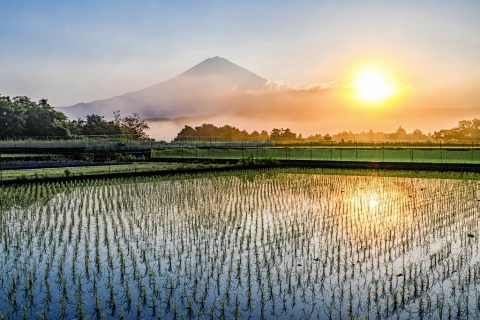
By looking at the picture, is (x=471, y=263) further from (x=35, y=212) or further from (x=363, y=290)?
(x=35, y=212)

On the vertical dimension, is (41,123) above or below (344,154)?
above

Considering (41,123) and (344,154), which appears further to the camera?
(41,123)

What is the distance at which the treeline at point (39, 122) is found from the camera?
195 ft

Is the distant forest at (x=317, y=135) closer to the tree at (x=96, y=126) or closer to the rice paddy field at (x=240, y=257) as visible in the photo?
the tree at (x=96, y=126)

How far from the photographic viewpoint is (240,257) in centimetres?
828

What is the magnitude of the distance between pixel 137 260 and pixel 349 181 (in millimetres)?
15165

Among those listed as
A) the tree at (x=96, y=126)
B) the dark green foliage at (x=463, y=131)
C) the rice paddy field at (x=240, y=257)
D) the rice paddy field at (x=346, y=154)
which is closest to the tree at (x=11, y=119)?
the tree at (x=96, y=126)

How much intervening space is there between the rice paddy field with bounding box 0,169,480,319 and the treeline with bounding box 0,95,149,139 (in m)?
42.8

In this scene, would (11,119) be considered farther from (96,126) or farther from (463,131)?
(463,131)

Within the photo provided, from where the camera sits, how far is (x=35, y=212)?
1302 cm

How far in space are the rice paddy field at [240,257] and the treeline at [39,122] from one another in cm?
4277

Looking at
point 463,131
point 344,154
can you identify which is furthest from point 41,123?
point 463,131

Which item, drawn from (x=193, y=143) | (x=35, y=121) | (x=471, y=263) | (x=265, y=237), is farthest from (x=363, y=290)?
(x=35, y=121)

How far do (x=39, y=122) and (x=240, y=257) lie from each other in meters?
60.5
